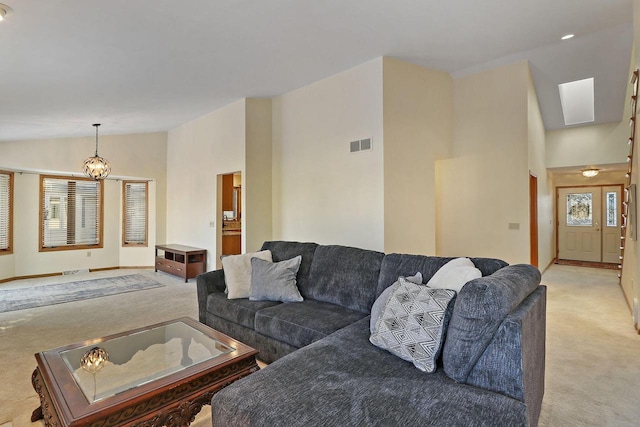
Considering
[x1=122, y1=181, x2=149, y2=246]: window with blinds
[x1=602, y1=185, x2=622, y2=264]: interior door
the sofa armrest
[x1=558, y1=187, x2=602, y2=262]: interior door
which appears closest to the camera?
the sofa armrest

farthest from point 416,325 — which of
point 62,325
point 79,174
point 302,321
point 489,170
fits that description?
point 79,174

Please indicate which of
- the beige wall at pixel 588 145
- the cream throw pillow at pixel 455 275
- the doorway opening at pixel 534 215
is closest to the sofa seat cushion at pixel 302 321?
the cream throw pillow at pixel 455 275

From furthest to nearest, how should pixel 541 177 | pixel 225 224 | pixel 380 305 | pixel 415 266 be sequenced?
pixel 225 224, pixel 541 177, pixel 415 266, pixel 380 305

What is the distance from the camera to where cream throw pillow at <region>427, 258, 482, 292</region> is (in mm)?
1842

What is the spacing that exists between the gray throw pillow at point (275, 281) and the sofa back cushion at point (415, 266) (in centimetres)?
81

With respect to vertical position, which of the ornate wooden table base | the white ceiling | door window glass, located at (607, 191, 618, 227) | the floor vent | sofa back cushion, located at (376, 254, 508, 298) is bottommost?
the floor vent

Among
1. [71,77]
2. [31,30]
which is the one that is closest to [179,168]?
[71,77]

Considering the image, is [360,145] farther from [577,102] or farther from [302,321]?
[577,102]

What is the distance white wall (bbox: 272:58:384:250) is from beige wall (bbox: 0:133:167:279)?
11.0 ft

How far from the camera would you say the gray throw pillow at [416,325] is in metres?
1.60

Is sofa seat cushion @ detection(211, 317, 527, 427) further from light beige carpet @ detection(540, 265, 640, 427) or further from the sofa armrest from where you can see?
the sofa armrest

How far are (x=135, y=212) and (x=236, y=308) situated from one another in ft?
19.1

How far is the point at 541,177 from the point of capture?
6.50 m

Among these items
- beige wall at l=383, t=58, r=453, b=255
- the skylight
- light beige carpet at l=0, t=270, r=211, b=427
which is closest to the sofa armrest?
light beige carpet at l=0, t=270, r=211, b=427
